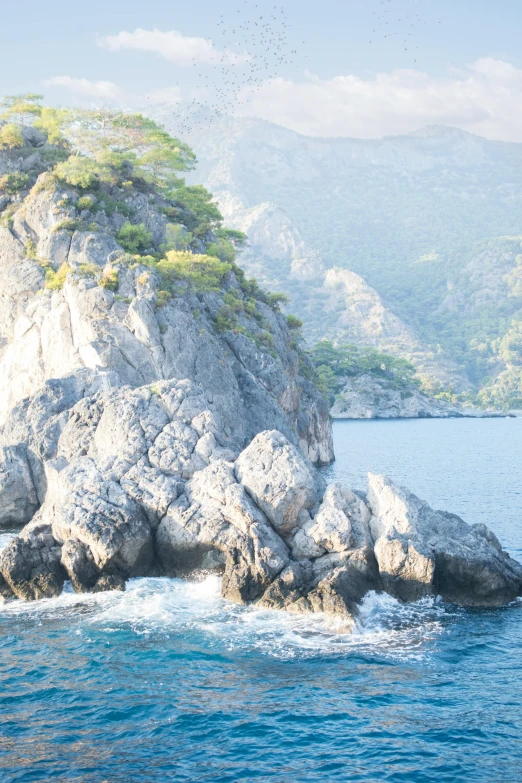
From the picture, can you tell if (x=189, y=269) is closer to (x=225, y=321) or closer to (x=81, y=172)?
(x=225, y=321)

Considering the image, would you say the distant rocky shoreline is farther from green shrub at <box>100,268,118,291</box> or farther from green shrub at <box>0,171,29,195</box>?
green shrub at <box>100,268,118,291</box>

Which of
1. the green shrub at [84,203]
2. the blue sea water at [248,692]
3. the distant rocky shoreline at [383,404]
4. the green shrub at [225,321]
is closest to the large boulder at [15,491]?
the blue sea water at [248,692]

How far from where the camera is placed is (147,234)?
60.0m

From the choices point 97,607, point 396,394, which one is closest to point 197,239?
point 97,607

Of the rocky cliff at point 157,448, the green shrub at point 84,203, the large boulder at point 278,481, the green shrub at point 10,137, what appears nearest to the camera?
the rocky cliff at point 157,448

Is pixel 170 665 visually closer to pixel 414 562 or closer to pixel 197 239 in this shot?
pixel 414 562

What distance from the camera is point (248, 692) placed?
22.0 m

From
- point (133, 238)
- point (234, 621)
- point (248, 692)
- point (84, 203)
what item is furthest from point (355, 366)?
point (248, 692)

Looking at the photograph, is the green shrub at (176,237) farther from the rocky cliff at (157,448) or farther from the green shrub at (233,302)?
the green shrub at (233,302)

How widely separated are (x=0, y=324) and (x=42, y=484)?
70.1 feet

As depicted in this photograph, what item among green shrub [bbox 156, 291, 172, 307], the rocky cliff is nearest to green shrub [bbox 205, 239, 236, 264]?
the rocky cliff

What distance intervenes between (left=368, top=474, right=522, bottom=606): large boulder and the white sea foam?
944 mm

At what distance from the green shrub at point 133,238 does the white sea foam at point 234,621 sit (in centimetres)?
3383

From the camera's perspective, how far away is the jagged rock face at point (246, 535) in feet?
98.0
